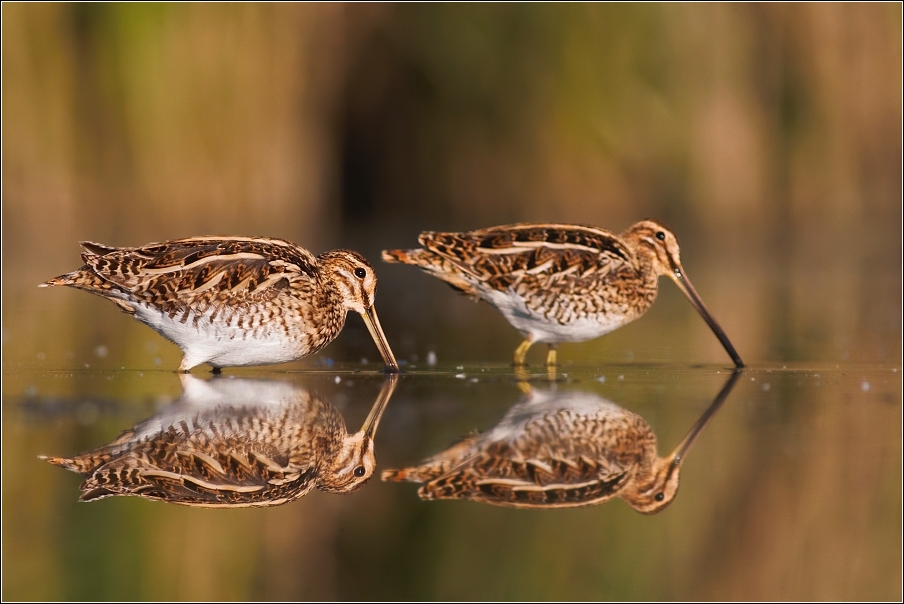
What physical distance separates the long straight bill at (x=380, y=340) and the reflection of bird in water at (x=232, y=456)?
1.28 meters

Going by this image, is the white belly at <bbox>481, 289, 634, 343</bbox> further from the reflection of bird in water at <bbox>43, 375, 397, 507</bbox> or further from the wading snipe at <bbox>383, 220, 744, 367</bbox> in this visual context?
the reflection of bird in water at <bbox>43, 375, 397, 507</bbox>

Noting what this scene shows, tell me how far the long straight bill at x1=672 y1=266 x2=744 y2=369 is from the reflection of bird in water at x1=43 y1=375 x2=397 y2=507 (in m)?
2.67

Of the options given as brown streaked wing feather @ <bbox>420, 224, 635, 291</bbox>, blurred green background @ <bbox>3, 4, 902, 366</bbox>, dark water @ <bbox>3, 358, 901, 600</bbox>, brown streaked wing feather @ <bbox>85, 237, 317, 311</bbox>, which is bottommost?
dark water @ <bbox>3, 358, 901, 600</bbox>

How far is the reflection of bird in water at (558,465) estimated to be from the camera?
4.50m

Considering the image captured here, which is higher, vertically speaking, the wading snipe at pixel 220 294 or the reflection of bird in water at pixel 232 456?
the wading snipe at pixel 220 294

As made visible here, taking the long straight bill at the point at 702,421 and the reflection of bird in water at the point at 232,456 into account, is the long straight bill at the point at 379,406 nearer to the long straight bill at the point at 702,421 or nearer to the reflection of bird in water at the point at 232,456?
the reflection of bird in water at the point at 232,456

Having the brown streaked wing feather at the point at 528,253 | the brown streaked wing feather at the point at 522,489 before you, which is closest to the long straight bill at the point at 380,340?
the brown streaked wing feather at the point at 528,253

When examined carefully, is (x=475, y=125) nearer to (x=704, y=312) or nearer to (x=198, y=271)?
(x=704, y=312)

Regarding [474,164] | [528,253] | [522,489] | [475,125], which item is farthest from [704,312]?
[474,164]

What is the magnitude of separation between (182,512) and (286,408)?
1.64 m

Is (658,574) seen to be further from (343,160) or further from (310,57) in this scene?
(343,160)

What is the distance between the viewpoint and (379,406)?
20.2ft

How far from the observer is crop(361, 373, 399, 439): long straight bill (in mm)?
5543

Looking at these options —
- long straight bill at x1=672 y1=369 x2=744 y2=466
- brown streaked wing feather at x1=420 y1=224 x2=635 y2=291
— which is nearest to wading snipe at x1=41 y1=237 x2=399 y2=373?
brown streaked wing feather at x1=420 y1=224 x2=635 y2=291
